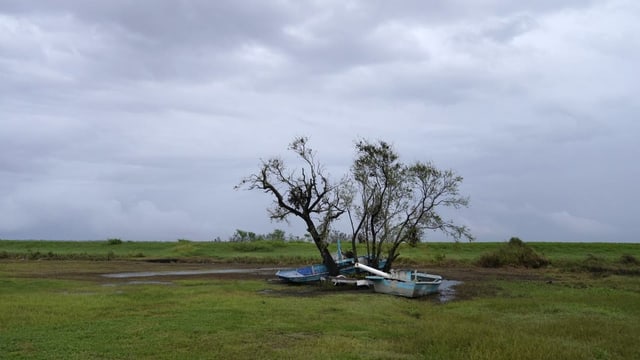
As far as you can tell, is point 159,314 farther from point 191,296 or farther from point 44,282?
point 44,282

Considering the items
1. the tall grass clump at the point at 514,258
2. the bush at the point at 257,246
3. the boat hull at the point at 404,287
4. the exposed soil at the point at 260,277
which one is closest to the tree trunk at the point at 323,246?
the exposed soil at the point at 260,277

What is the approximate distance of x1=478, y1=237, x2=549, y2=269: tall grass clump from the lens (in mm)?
55763

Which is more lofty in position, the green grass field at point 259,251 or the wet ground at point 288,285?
the green grass field at point 259,251

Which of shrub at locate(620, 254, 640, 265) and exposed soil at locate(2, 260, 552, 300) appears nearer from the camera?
exposed soil at locate(2, 260, 552, 300)

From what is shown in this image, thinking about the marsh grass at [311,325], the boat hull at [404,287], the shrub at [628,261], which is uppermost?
the shrub at [628,261]

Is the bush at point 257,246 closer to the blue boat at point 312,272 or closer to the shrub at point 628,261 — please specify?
the blue boat at point 312,272

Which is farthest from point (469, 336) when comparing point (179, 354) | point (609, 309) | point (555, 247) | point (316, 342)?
point (555, 247)

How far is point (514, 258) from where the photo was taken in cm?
5675

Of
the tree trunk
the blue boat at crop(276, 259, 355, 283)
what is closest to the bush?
the blue boat at crop(276, 259, 355, 283)

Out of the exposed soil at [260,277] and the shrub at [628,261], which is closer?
the exposed soil at [260,277]

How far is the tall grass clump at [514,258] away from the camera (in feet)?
183

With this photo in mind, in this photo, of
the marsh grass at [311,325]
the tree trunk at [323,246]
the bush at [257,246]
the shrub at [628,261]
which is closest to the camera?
the marsh grass at [311,325]

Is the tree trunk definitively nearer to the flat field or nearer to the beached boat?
the beached boat

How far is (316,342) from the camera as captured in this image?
1591 centimetres
